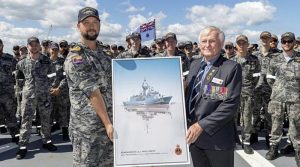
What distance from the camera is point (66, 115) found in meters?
8.78

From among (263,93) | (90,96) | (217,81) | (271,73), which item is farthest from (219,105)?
(263,93)

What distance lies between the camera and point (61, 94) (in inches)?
355

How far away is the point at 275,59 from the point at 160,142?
381 cm

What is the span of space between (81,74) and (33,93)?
4259 mm

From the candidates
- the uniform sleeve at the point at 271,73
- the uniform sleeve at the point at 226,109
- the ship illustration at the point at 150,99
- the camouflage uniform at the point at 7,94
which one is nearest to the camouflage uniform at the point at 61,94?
the camouflage uniform at the point at 7,94

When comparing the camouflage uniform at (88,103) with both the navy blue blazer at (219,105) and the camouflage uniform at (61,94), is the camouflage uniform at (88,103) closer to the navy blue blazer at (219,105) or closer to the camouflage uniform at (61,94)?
the navy blue blazer at (219,105)

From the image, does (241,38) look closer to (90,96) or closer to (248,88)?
(248,88)

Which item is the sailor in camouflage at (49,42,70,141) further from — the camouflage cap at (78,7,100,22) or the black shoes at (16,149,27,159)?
the camouflage cap at (78,7,100,22)

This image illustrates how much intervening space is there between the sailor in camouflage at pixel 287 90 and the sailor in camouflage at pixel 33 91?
4.23 m

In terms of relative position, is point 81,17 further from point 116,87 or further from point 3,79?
point 3,79

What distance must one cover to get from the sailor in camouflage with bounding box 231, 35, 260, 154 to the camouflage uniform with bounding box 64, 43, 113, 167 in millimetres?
4006

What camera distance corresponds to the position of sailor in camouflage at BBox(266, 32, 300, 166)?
19.4 ft

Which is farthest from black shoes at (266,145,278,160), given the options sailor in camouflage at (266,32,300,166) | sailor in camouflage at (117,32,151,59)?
sailor in camouflage at (117,32,151,59)

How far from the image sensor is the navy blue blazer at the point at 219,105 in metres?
3.01
